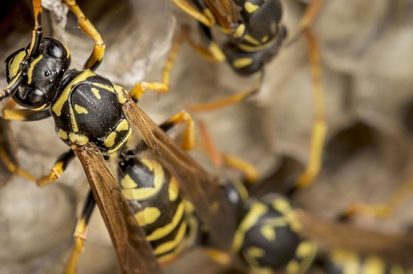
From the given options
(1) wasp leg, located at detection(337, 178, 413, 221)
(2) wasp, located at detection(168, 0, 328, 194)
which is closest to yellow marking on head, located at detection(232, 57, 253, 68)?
(2) wasp, located at detection(168, 0, 328, 194)

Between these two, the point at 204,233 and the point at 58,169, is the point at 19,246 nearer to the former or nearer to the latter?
the point at 58,169

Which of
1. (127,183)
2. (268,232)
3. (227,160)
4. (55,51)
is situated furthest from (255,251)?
(55,51)

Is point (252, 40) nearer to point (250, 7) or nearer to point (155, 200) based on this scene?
point (250, 7)

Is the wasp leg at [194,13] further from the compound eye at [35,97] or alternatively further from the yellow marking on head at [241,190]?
the yellow marking on head at [241,190]

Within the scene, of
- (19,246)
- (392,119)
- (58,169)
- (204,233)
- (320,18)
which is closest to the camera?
(58,169)

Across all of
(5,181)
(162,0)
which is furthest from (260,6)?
(5,181)

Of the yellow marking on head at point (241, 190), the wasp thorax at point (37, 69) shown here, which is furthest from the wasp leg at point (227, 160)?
the wasp thorax at point (37, 69)
